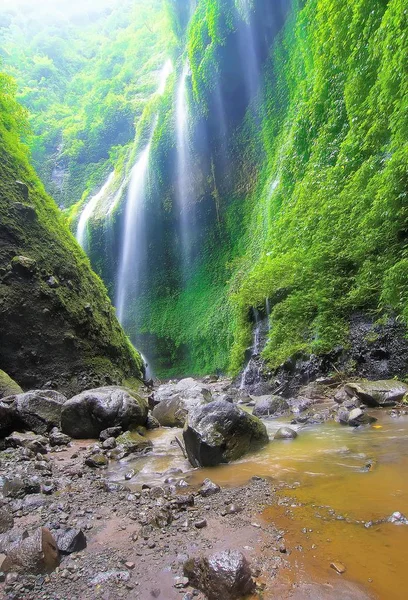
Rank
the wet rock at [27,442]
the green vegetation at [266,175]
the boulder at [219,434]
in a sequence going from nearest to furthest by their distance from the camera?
the boulder at [219,434] → the wet rock at [27,442] → the green vegetation at [266,175]

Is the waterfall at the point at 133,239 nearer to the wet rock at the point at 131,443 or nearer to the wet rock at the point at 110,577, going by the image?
the wet rock at the point at 131,443

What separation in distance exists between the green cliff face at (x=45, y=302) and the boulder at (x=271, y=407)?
4.72m

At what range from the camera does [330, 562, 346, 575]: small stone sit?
5.69 ft

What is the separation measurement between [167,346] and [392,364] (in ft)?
53.2

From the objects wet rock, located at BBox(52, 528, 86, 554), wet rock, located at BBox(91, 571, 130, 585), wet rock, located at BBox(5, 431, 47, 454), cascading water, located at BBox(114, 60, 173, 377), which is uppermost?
cascading water, located at BBox(114, 60, 173, 377)

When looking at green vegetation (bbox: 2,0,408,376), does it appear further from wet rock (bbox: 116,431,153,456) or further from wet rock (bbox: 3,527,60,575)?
wet rock (bbox: 3,527,60,575)

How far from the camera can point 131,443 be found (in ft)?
15.6

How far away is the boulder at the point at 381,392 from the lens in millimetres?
5344

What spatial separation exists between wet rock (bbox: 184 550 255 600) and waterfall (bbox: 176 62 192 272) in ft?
66.2

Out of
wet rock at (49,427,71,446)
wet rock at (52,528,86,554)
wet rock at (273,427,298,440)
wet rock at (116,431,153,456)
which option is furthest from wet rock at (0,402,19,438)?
wet rock at (273,427,298,440)

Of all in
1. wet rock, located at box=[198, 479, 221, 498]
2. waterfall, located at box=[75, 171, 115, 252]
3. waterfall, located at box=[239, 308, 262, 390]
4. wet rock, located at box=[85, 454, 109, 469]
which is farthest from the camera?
waterfall, located at box=[75, 171, 115, 252]

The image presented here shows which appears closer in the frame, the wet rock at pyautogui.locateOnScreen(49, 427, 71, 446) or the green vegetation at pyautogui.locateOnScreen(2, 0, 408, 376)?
the wet rock at pyautogui.locateOnScreen(49, 427, 71, 446)

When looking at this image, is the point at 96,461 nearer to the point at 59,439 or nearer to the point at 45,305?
the point at 59,439

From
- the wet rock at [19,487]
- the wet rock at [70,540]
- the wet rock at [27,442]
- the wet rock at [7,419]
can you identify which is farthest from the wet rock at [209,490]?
the wet rock at [7,419]
